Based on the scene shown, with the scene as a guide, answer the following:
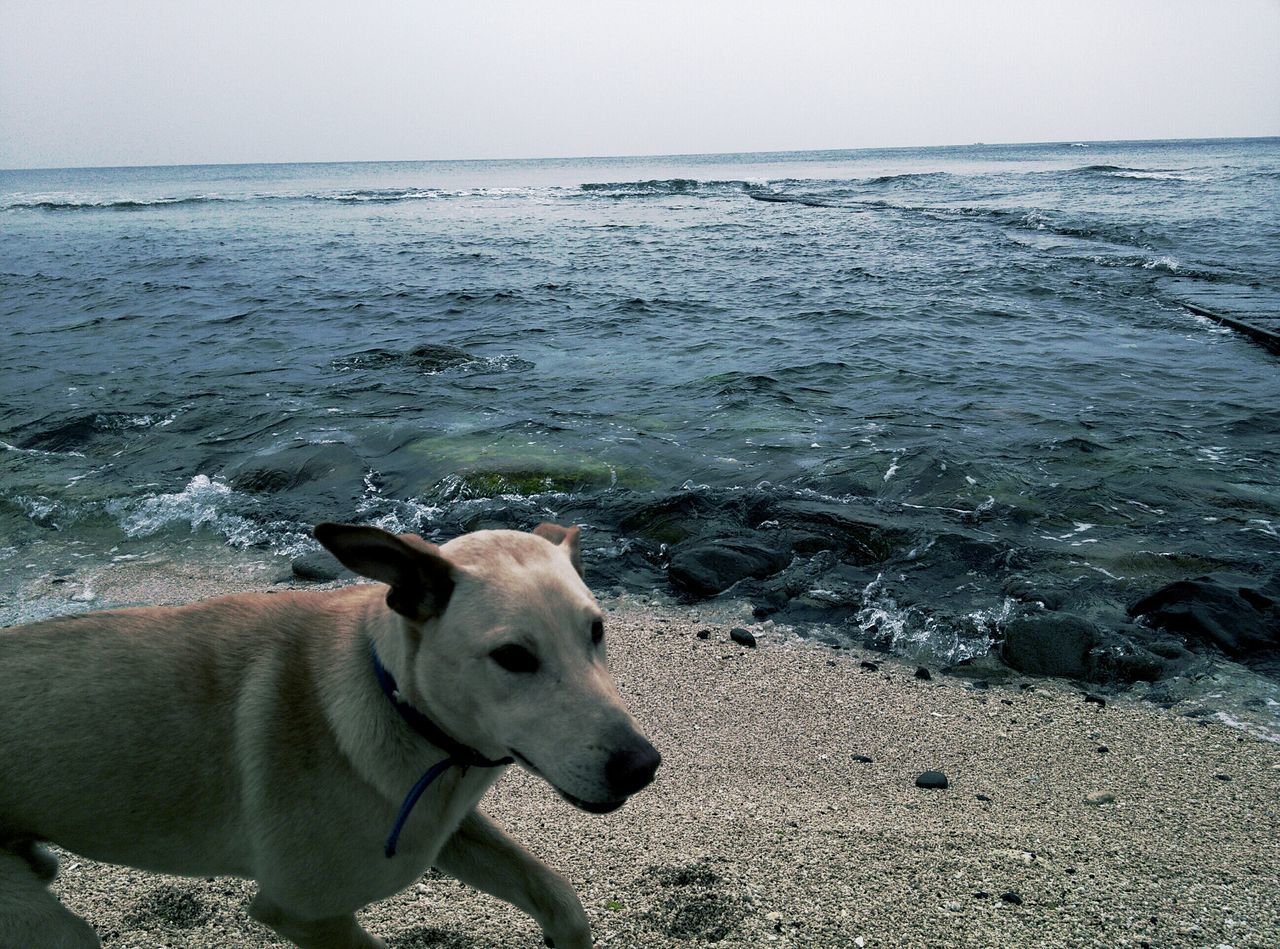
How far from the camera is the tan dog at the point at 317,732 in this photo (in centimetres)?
257

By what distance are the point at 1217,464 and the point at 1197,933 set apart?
784cm

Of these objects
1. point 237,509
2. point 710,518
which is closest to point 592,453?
point 710,518

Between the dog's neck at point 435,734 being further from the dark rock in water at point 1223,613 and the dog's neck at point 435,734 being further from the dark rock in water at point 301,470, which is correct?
the dark rock in water at point 301,470

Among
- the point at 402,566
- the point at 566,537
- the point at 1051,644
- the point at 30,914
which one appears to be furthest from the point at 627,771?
the point at 1051,644

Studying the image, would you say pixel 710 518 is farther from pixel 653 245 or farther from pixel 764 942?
pixel 653 245

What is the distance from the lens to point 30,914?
2494 millimetres

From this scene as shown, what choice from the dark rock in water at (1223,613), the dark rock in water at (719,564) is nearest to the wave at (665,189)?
the dark rock in water at (719,564)

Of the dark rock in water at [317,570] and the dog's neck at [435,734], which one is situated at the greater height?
the dog's neck at [435,734]

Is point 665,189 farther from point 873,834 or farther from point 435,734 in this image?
point 435,734

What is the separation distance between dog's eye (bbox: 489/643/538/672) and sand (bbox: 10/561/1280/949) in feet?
4.99

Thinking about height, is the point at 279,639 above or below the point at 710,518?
above

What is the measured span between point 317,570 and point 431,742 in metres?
5.10

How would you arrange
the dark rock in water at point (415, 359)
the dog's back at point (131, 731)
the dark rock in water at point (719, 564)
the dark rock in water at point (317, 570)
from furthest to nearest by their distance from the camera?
the dark rock in water at point (415, 359), the dark rock in water at point (317, 570), the dark rock in water at point (719, 564), the dog's back at point (131, 731)

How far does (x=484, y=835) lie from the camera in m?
3.18
